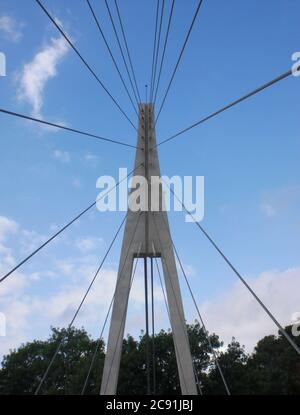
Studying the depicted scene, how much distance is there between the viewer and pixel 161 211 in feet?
57.0

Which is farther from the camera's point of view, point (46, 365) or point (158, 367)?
point (46, 365)

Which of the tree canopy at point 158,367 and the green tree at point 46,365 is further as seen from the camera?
the green tree at point 46,365

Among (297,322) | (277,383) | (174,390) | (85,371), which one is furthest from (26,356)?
(297,322)

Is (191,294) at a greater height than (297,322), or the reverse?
(297,322)

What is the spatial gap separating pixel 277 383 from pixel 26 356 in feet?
72.8

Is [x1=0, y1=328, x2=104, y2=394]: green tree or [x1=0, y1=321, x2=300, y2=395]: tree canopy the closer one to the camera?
[x1=0, y1=321, x2=300, y2=395]: tree canopy

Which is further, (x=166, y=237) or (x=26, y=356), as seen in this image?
(x=26, y=356)

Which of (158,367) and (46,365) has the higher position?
(46,365)
